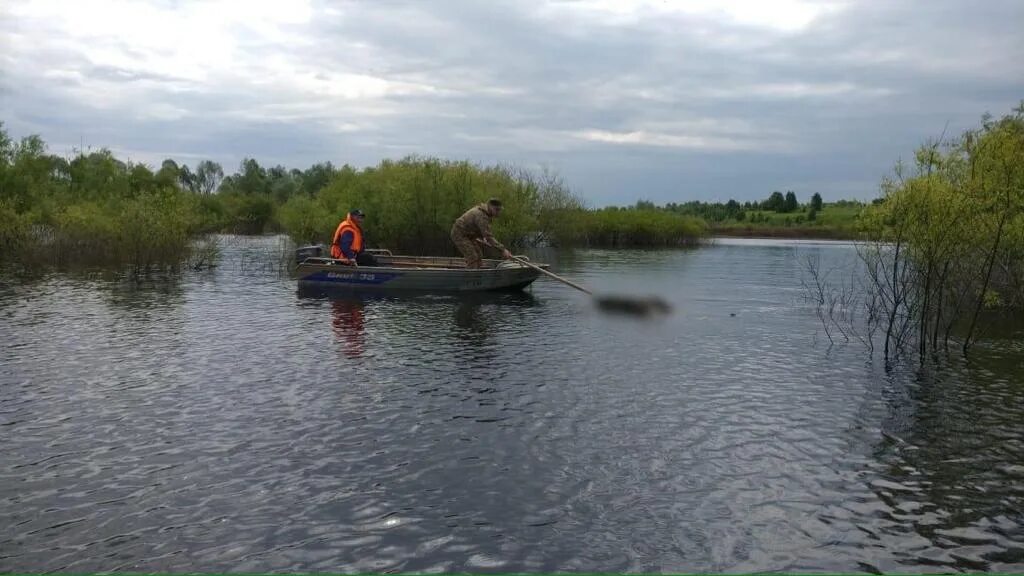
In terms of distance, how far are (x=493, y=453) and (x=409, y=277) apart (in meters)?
17.7

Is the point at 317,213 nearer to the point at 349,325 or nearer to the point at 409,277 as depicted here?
the point at 409,277

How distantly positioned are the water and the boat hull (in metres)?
7.82

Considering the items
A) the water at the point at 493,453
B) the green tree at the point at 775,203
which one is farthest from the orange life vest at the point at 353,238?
the green tree at the point at 775,203

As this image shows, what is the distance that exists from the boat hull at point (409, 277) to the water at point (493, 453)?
7.82 m

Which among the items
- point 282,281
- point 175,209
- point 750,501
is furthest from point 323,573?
point 175,209

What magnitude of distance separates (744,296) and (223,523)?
79.5 ft

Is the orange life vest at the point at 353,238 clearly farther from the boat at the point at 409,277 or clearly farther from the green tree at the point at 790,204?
the green tree at the point at 790,204

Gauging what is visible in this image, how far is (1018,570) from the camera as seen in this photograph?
668 centimetres

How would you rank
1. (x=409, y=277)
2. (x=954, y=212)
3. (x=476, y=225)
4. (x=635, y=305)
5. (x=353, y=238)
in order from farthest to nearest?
(x=353, y=238) → (x=409, y=277) → (x=476, y=225) → (x=635, y=305) → (x=954, y=212)

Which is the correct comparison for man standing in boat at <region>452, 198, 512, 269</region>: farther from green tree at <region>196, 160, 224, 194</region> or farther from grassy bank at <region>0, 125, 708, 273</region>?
green tree at <region>196, 160, 224, 194</region>

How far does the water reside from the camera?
6969 mm

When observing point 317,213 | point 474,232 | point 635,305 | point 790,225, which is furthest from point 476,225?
point 790,225

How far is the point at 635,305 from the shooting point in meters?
24.2

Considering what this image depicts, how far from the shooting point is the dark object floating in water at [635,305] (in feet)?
76.2
